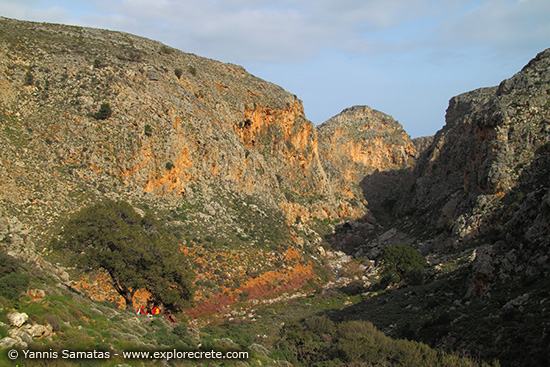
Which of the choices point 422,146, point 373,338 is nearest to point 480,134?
point 373,338

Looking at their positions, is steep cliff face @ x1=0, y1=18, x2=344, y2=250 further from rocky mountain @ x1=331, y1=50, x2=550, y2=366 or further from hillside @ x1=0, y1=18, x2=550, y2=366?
rocky mountain @ x1=331, y1=50, x2=550, y2=366

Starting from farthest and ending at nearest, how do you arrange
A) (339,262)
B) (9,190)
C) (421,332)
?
1. (339,262)
2. (9,190)
3. (421,332)

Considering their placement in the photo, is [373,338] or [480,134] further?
[480,134]

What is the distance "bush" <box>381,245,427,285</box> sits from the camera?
39812 mm

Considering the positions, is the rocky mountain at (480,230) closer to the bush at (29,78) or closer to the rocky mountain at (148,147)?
the rocky mountain at (148,147)

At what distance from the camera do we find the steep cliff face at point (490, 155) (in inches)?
1909

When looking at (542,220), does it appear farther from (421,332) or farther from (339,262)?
(339,262)

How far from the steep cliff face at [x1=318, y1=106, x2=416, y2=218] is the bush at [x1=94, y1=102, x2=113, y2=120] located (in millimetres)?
45016

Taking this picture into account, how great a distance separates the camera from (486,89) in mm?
92062

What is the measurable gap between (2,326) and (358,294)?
31280mm

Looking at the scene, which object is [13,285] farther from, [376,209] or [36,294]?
[376,209]

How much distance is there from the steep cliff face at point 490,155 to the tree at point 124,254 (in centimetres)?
2983

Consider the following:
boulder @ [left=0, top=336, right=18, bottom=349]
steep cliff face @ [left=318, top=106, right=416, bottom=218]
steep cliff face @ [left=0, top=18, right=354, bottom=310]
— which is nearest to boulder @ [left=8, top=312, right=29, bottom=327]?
boulder @ [left=0, top=336, right=18, bottom=349]

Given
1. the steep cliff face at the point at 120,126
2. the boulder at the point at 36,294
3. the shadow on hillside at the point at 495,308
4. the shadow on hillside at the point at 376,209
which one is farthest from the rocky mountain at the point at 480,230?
the steep cliff face at the point at 120,126
